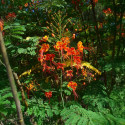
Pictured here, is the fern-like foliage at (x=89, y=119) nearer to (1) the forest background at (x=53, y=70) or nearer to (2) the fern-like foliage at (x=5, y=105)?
(1) the forest background at (x=53, y=70)

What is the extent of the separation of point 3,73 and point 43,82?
0.79 metres

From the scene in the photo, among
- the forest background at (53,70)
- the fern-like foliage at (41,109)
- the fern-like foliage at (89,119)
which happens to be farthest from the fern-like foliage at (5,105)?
the fern-like foliage at (89,119)

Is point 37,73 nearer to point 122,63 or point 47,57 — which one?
point 47,57

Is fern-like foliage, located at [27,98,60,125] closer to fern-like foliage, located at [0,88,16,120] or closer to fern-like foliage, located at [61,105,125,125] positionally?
fern-like foliage, located at [0,88,16,120]

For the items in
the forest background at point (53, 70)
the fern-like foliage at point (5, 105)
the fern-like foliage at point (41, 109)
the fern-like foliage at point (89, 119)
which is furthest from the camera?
the fern-like foliage at point (41, 109)

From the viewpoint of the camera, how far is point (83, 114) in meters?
1.39

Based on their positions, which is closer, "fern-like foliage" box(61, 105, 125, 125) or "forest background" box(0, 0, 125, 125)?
"fern-like foliage" box(61, 105, 125, 125)

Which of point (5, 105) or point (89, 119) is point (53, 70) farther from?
point (89, 119)

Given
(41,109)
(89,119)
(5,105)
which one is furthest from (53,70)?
(89,119)

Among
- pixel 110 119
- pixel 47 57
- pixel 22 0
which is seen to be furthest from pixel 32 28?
pixel 110 119

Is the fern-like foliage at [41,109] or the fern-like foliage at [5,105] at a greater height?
the fern-like foliage at [5,105]

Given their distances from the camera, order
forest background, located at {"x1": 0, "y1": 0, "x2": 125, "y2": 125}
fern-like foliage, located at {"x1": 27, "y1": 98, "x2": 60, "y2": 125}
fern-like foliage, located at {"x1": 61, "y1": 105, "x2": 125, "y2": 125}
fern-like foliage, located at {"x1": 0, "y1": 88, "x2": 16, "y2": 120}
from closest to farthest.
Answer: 1. fern-like foliage, located at {"x1": 61, "y1": 105, "x2": 125, "y2": 125}
2. fern-like foliage, located at {"x1": 0, "y1": 88, "x2": 16, "y2": 120}
3. forest background, located at {"x1": 0, "y1": 0, "x2": 125, "y2": 125}
4. fern-like foliage, located at {"x1": 27, "y1": 98, "x2": 60, "y2": 125}

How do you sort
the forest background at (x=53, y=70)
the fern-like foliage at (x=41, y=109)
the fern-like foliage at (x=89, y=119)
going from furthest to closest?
the fern-like foliage at (x=41, y=109)
the forest background at (x=53, y=70)
the fern-like foliage at (x=89, y=119)

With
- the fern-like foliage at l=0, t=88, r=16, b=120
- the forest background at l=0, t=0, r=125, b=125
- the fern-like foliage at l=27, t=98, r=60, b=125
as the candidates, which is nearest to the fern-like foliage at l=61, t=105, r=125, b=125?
the forest background at l=0, t=0, r=125, b=125
